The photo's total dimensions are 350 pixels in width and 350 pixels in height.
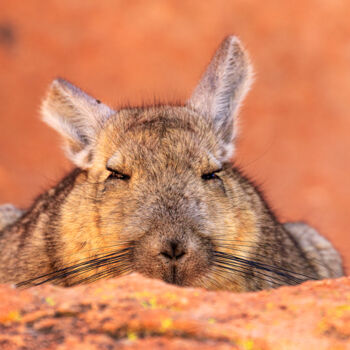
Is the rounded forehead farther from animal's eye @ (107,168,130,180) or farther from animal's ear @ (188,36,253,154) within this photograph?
animal's ear @ (188,36,253,154)

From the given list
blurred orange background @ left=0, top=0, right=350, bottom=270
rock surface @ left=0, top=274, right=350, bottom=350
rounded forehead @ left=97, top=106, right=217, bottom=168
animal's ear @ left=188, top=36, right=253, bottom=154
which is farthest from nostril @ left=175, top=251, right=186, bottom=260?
blurred orange background @ left=0, top=0, right=350, bottom=270

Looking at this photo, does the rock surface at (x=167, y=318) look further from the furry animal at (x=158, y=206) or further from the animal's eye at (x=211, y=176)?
the animal's eye at (x=211, y=176)

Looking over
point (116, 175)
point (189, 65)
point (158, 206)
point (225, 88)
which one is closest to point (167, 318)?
point (158, 206)

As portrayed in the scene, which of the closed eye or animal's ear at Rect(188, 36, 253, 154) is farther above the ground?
animal's ear at Rect(188, 36, 253, 154)

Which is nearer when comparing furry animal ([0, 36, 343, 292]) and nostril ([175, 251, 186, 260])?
nostril ([175, 251, 186, 260])

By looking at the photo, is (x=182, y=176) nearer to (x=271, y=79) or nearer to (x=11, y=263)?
(x=11, y=263)

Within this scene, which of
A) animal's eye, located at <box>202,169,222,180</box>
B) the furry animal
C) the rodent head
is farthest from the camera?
animal's eye, located at <box>202,169,222,180</box>
